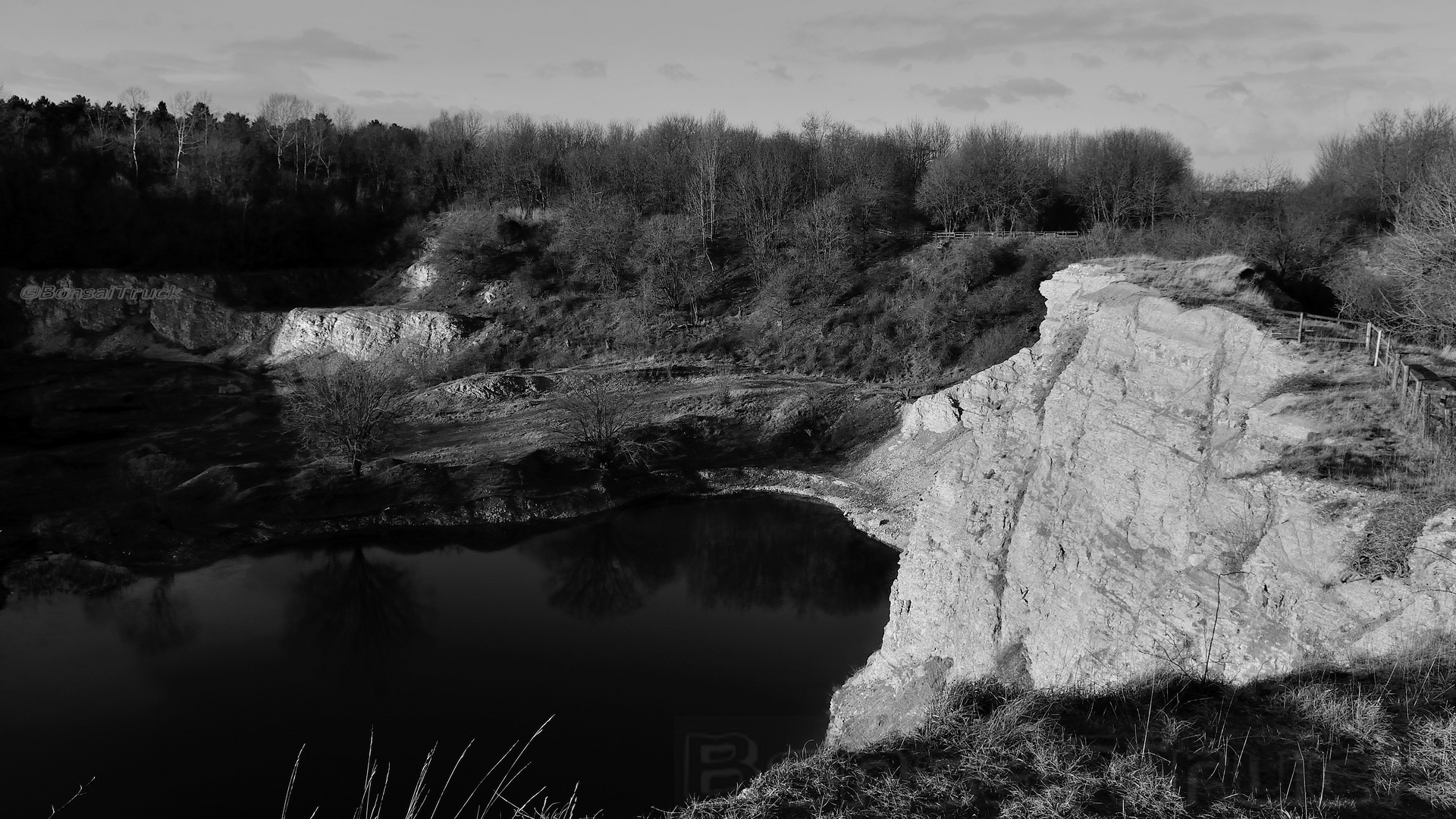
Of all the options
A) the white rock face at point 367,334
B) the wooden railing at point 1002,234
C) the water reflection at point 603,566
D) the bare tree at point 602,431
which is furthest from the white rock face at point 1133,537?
the white rock face at point 367,334

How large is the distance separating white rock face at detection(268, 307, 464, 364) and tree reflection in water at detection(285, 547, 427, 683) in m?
28.3

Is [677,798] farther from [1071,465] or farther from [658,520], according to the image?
[658,520]

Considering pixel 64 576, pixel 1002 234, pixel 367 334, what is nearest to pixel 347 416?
pixel 64 576

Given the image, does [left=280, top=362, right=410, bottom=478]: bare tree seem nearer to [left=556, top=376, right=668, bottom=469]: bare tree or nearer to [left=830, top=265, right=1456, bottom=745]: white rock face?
[left=556, top=376, right=668, bottom=469]: bare tree

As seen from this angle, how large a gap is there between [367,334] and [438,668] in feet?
134

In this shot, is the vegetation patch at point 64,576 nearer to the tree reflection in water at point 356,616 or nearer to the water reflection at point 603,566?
the tree reflection in water at point 356,616

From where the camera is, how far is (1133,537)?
13.0m

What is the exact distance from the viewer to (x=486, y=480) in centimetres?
3422

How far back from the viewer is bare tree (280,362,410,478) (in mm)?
33812

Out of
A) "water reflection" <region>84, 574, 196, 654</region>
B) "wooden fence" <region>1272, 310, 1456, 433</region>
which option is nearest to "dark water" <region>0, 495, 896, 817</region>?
"water reflection" <region>84, 574, 196, 654</region>

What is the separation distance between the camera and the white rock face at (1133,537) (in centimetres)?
1015

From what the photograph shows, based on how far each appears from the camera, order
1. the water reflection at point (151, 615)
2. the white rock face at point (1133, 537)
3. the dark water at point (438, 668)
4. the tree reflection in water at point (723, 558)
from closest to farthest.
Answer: the white rock face at point (1133, 537)
the dark water at point (438, 668)
the water reflection at point (151, 615)
the tree reflection in water at point (723, 558)

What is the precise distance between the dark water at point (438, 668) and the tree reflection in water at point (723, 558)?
4.7 inches

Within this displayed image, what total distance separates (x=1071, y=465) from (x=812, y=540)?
17241 mm
